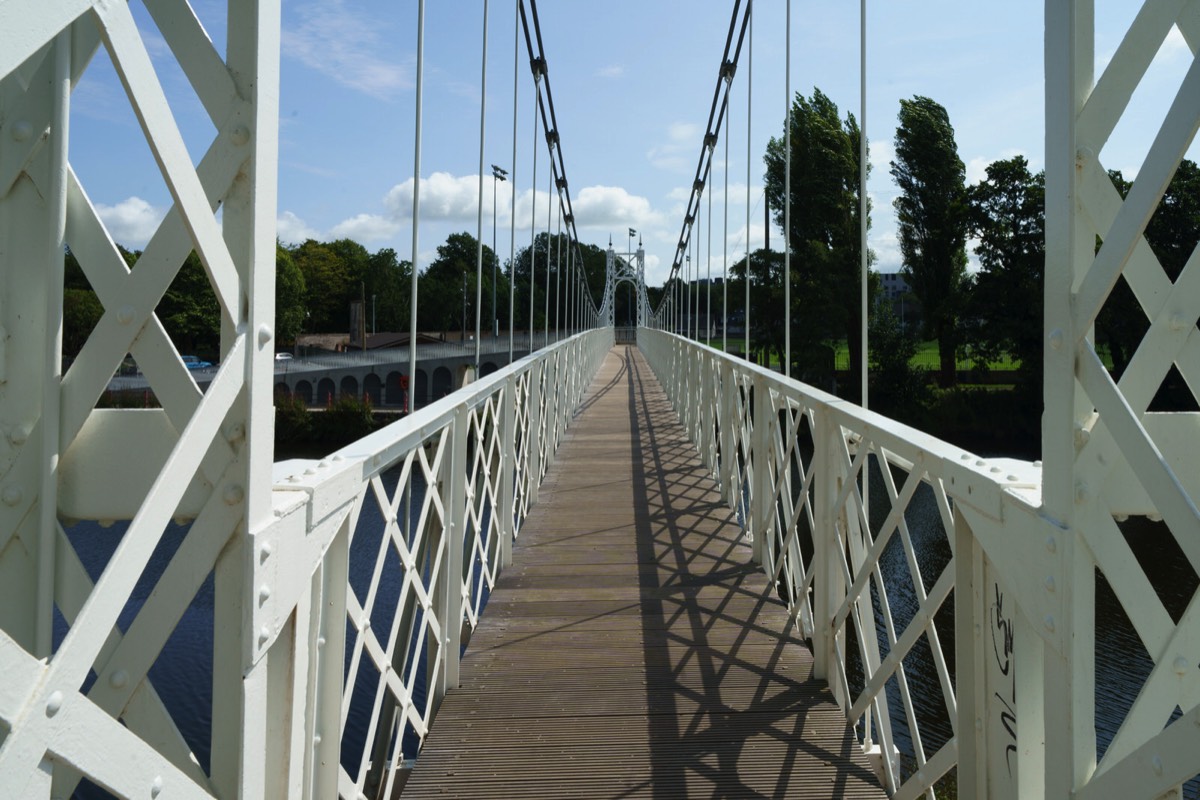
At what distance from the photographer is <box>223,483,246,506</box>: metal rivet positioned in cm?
105

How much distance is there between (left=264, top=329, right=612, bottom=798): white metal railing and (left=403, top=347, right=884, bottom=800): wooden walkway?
0.13 metres

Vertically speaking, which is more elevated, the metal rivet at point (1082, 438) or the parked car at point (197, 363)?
the parked car at point (197, 363)

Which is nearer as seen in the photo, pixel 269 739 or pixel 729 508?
pixel 269 739

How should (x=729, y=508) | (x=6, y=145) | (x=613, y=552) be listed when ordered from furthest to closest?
(x=729, y=508)
(x=613, y=552)
(x=6, y=145)

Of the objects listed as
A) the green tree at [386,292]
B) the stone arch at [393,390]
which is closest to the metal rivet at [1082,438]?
the stone arch at [393,390]

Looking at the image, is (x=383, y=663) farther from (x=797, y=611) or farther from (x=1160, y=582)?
(x=1160, y=582)

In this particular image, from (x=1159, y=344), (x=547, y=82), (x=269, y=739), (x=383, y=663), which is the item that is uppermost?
(x=547, y=82)

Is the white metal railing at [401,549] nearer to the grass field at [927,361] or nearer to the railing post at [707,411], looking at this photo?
the railing post at [707,411]

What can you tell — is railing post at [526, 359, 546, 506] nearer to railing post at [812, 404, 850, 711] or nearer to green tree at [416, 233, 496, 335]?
railing post at [812, 404, 850, 711]

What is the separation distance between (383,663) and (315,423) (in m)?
25.1

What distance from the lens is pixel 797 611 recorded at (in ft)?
9.36

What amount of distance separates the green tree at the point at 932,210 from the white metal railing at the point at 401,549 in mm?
22458

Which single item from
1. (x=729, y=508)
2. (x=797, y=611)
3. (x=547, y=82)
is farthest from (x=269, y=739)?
(x=547, y=82)

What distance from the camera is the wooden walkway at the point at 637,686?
6.49 ft
